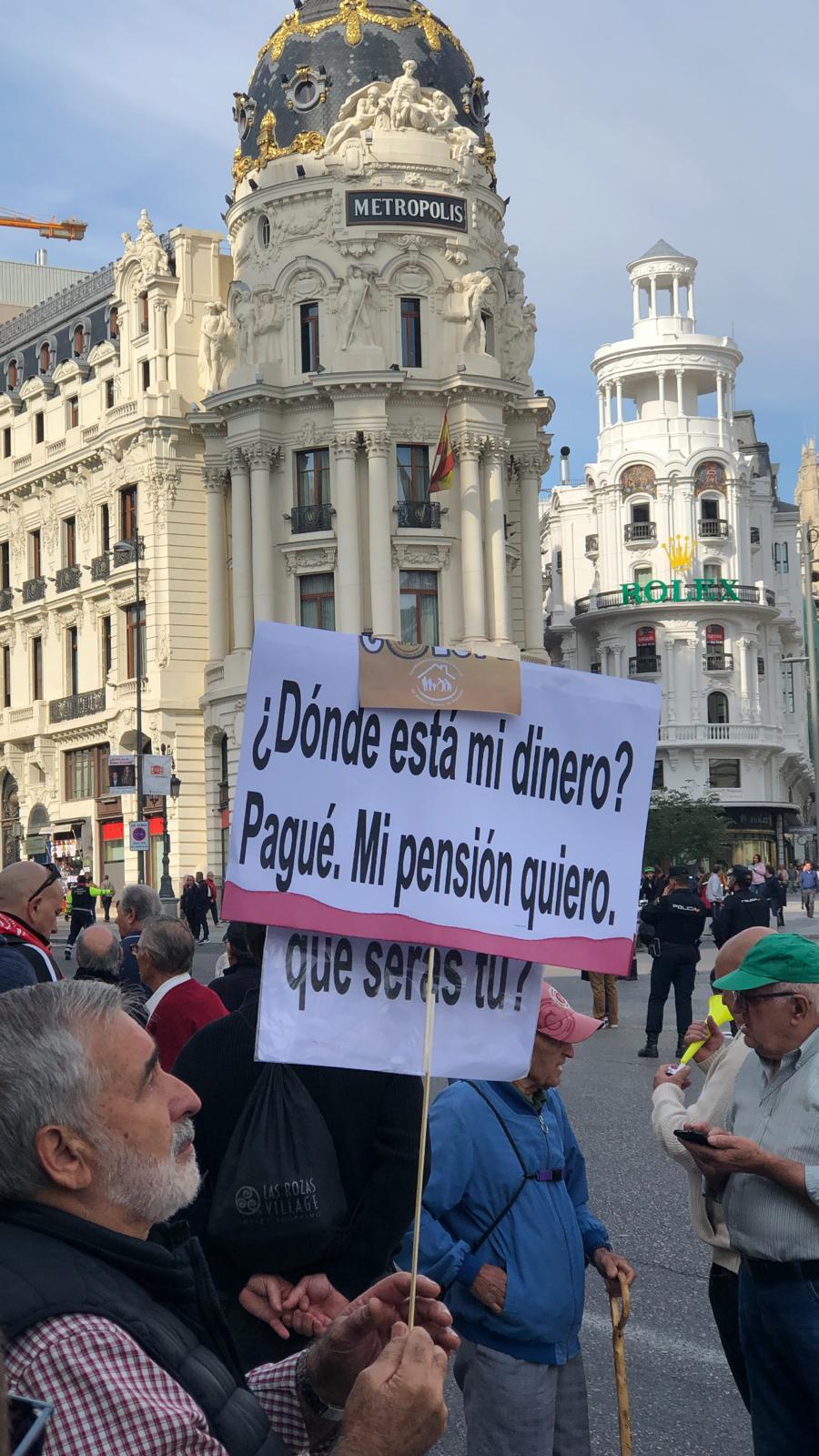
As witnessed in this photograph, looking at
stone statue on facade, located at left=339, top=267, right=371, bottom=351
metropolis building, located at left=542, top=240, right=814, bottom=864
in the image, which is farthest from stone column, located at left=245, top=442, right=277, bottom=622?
metropolis building, located at left=542, top=240, right=814, bottom=864

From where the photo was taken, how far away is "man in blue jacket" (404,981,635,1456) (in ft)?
12.8

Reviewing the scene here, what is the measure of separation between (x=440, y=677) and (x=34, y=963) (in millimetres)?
2838

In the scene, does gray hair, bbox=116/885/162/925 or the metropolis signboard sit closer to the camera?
gray hair, bbox=116/885/162/925

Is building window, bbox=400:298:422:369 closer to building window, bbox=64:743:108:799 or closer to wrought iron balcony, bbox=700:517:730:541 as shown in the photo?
building window, bbox=64:743:108:799

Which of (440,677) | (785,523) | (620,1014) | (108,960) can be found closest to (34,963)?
(108,960)

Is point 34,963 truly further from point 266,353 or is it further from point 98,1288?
point 266,353

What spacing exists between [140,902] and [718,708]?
61630 millimetres

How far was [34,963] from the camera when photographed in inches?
227

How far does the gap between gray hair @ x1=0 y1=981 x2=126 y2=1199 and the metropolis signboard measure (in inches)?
1778

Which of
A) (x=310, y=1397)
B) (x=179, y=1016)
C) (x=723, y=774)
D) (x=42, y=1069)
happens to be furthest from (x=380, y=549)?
(x=42, y=1069)

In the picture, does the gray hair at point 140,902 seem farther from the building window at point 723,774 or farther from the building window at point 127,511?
the building window at point 723,774

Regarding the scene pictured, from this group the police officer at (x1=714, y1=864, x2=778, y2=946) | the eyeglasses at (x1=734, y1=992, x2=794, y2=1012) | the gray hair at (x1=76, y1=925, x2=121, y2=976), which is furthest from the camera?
the police officer at (x1=714, y1=864, x2=778, y2=946)

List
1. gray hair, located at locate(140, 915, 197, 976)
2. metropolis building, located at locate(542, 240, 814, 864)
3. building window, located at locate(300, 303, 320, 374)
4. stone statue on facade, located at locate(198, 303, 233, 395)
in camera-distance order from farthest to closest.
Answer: metropolis building, located at locate(542, 240, 814, 864)
stone statue on facade, located at locate(198, 303, 233, 395)
building window, located at locate(300, 303, 320, 374)
gray hair, located at locate(140, 915, 197, 976)

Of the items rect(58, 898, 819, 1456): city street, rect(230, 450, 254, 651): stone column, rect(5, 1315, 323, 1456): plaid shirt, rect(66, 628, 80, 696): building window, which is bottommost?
rect(58, 898, 819, 1456): city street
